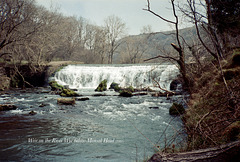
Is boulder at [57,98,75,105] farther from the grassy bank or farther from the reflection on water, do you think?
the grassy bank

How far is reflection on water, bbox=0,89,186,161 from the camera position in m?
4.91

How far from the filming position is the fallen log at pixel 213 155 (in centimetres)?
195

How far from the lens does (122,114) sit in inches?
381

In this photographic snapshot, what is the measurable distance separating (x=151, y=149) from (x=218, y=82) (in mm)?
2944

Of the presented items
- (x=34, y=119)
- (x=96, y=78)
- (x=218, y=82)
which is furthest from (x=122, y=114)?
(x=96, y=78)

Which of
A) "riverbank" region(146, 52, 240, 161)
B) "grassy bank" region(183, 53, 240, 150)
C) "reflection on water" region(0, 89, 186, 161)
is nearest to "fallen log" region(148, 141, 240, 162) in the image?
"riverbank" region(146, 52, 240, 161)

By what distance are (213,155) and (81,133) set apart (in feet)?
17.3

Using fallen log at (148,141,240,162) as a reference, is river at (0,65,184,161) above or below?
below

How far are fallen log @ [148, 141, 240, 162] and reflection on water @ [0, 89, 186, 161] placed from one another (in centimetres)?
102

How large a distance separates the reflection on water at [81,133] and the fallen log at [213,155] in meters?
1.02

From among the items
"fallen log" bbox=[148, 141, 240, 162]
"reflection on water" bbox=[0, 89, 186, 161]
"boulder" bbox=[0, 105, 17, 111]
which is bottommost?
"reflection on water" bbox=[0, 89, 186, 161]

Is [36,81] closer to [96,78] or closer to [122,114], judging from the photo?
[96,78]

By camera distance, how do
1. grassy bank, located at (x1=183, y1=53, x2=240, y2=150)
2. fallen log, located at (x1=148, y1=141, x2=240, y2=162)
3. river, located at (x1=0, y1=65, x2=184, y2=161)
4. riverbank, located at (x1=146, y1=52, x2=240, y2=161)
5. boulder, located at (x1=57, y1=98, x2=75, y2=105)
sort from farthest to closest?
boulder, located at (x1=57, y1=98, x2=75, y2=105) → river, located at (x1=0, y1=65, x2=184, y2=161) → grassy bank, located at (x1=183, y1=53, x2=240, y2=150) → riverbank, located at (x1=146, y1=52, x2=240, y2=161) → fallen log, located at (x1=148, y1=141, x2=240, y2=162)

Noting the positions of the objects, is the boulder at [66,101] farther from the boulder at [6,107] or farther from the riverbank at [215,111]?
the riverbank at [215,111]
